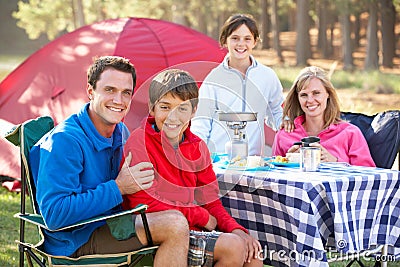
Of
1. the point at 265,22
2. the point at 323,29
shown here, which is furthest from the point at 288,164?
the point at 323,29

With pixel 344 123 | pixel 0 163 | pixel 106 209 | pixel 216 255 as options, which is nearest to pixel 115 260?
pixel 106 209

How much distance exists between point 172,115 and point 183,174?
22 centimetres

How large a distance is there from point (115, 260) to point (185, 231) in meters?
0.28

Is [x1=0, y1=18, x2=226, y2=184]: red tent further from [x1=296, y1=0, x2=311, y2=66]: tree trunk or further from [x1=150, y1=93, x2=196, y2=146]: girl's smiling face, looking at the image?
[x1=296, y1=0, x2=311, y2=66]: tree trunk

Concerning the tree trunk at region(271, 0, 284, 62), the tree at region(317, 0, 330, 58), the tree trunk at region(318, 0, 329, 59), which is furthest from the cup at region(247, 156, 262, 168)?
the tree at region(317, 0, 330, 58)

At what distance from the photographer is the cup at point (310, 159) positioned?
2943 mm

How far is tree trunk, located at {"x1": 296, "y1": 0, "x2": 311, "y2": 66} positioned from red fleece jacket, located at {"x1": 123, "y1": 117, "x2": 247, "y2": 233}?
591 inches

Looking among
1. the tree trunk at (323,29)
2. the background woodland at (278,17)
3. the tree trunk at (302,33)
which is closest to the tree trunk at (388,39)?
the background woodland at (278,17)

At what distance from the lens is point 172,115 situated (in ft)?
9.02

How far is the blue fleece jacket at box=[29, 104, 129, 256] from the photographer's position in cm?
249

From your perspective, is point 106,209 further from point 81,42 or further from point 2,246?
point 81,42

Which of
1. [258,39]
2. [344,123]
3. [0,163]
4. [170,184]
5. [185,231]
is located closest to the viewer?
[185,231]

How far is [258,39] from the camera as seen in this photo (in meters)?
4.14

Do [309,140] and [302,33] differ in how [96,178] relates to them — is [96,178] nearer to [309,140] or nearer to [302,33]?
[309,140]
